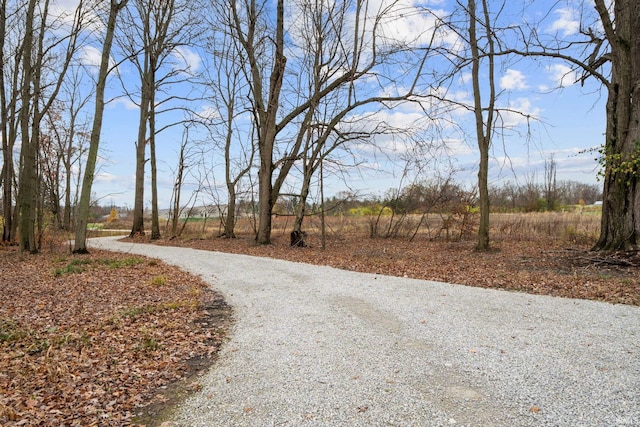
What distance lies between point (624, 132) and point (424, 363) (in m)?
9.06

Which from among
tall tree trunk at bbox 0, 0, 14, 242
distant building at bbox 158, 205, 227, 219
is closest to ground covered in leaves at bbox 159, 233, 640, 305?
distant building at bbox 158, 205, 227, 219

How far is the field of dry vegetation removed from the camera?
11.4 ft

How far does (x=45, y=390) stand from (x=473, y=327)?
15.0 ft

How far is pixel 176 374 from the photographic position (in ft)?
13.1

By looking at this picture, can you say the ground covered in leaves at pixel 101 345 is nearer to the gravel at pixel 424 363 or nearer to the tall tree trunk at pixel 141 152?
the gravel at pixel 424 363

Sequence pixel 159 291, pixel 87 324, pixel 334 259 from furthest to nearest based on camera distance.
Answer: pixel 334 259 → pixel 159 291 → pixel 87 324

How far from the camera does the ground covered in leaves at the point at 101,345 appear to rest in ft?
10.9

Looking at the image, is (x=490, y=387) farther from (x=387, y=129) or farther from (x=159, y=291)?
(x=387, y=129)

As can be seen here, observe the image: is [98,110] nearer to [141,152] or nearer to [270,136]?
[270,136]

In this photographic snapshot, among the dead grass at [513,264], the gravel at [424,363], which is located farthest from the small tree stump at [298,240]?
the gravel at [424,363]

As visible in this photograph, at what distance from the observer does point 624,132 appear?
31.8 ft

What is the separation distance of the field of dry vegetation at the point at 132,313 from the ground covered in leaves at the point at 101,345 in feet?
0.04

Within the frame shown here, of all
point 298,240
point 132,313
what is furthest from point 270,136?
point 132,313

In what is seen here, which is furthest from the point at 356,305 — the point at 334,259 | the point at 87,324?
the point at 334,259
